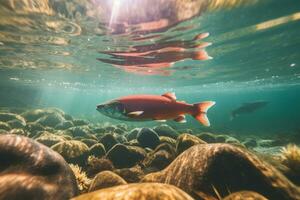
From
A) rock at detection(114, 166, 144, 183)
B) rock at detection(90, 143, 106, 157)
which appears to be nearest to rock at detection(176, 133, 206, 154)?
rock at detection(114, 166, 144, 183)

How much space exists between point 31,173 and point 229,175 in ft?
14.1

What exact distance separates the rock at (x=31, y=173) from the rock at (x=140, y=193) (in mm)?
1130

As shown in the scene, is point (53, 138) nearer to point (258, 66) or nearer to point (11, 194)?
point (11, 194)

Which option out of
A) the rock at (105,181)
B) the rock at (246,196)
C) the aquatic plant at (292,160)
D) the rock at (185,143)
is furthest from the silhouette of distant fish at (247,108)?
the rock at (246,196)

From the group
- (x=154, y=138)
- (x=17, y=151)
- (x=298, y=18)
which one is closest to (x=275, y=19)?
(x=298, y=18)

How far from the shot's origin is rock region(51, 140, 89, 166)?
912cm

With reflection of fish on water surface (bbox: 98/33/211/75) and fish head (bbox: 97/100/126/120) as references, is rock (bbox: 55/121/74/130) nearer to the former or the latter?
reflection of fish on water surface (bbox: 98/33/211/75)

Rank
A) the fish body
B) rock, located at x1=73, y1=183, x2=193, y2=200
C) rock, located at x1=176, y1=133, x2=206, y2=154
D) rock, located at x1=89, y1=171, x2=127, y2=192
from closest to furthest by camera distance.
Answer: rock, located at x1=73, y1=183, x2=193, y2=200 → rock, located at x1=89, y1=171, x2=127, y2=192 → the fish body → rock, located at x1=176, y1=133, x2=206, y2=154

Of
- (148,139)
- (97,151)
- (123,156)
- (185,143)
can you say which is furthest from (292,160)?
(97,151)

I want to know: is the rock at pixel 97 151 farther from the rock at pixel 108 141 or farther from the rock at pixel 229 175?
the rock at pixel 229 175

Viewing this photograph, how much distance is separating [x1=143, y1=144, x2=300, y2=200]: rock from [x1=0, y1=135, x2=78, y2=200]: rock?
2648 mm

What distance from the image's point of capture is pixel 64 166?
5.06 m

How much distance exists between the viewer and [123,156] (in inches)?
363

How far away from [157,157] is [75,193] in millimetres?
4285
